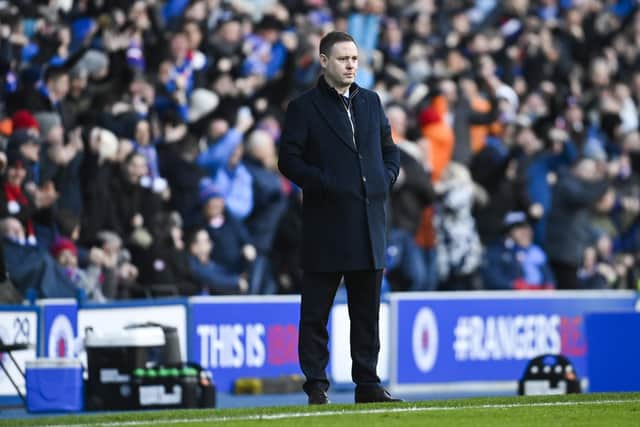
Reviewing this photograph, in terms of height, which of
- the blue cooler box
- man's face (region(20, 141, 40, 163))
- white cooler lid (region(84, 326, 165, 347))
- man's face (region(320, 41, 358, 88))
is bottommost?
the blue cooler box

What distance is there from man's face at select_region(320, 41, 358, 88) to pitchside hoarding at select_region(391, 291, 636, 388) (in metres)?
8.48

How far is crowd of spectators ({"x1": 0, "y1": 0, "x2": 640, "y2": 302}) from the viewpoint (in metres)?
17.8

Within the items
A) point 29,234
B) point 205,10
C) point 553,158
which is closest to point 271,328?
point 29,234

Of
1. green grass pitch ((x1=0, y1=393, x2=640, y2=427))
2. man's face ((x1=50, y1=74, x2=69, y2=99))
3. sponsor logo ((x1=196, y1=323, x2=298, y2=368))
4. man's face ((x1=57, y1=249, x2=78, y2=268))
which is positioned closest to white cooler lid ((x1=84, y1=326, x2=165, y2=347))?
man's face ((x1=57, y1=249, x2=78, y2=268))

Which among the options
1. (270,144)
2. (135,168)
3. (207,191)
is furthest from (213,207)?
(135,168)

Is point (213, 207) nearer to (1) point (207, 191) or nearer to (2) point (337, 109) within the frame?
(1) point (207, 191)

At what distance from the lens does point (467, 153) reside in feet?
72.5

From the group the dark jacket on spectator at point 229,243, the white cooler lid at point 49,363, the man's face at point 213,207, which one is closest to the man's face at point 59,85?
the man's face at point 213,207

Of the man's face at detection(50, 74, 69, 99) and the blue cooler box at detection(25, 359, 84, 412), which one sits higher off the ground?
the man's face at detection(50, 74, 69, 99)

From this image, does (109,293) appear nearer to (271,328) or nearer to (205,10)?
(271,328)

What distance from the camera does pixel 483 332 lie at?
64.8ft

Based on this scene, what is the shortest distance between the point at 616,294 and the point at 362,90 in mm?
10306

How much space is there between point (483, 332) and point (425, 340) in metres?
0.78

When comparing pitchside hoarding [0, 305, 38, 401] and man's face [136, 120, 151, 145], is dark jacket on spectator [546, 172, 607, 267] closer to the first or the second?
man's face [136, 120, 151, 145]
